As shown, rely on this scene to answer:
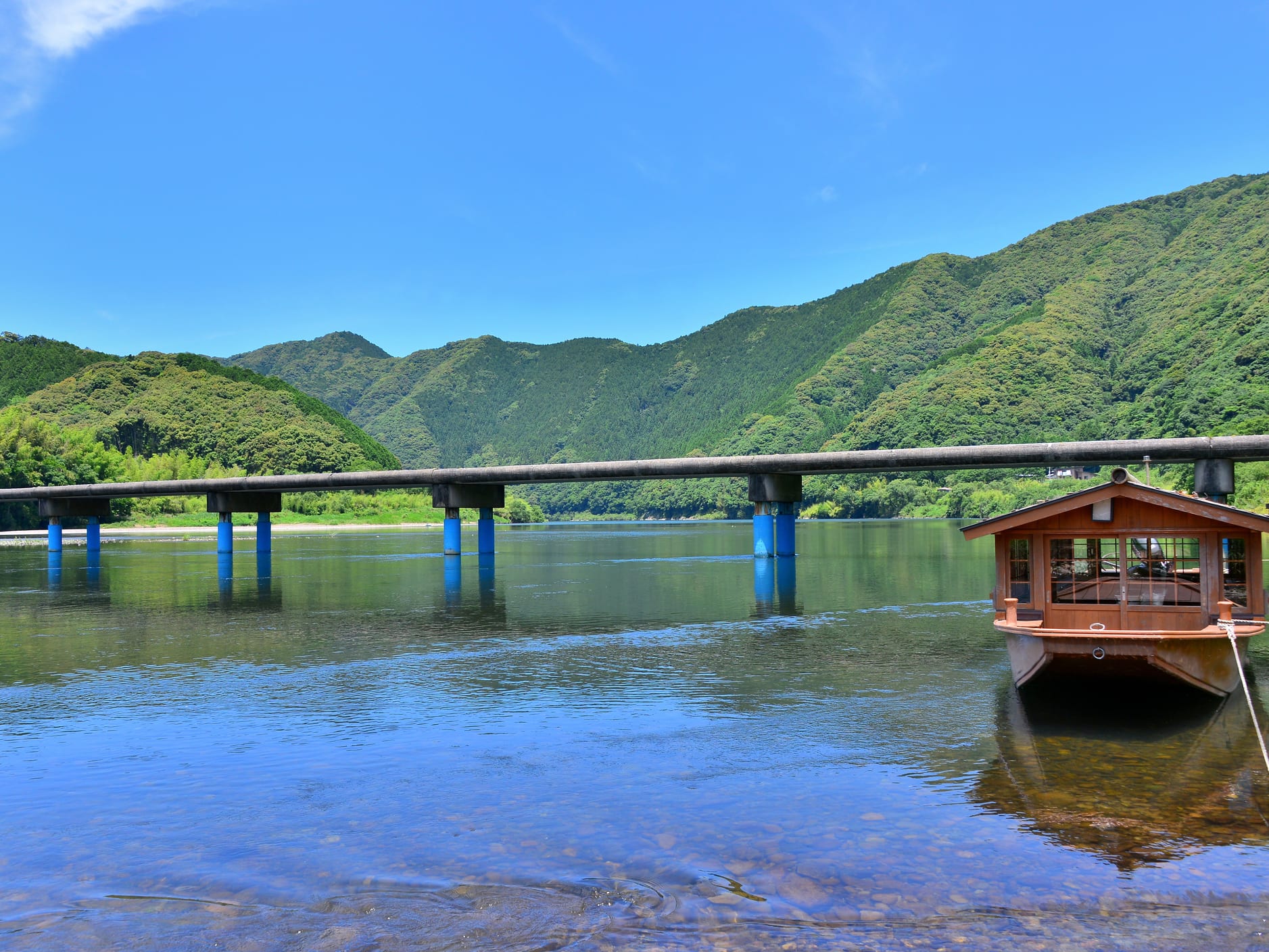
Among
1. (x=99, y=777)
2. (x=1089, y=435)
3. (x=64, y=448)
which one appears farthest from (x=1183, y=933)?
(x=1089, y=435)

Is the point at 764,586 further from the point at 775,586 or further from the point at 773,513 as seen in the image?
the point at 773,513

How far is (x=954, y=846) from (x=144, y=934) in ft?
26.7

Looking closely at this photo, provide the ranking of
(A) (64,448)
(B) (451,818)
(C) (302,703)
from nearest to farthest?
1. (B) (451,818)
2. (C) (302,703)
3. (A) (64,448)

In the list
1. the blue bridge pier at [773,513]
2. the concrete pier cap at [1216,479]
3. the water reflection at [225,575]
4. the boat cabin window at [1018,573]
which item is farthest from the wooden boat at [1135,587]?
the blue bridge pier at [773,513]

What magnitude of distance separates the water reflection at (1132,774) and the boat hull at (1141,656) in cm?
71

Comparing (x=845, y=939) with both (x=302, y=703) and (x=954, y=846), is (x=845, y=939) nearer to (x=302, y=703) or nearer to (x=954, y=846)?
(x=954, y=846)

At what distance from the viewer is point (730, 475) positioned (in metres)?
65.8

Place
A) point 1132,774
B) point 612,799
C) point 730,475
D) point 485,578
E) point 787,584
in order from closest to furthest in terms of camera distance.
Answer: point 612,799, point 1132,774, point 787,584, point 485,578, point 730,475

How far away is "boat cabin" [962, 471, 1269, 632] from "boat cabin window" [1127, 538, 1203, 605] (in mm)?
13

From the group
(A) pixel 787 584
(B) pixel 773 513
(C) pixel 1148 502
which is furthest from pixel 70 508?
(C) pixel 1148 502

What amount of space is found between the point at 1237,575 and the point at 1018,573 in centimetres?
390

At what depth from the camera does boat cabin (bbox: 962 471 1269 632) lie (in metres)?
18.5

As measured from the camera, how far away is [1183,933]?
8.88m

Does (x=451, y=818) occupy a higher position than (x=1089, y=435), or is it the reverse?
(x=1089, y=435)
